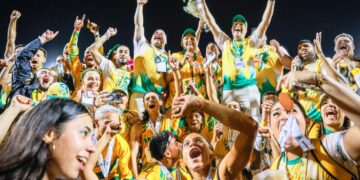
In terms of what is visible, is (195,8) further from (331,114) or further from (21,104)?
(21,104)

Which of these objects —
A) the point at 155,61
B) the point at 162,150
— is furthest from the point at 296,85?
the point at 155,61

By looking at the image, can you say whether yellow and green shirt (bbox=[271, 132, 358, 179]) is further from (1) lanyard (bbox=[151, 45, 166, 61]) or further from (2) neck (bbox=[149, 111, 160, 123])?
(1) lanyard (bbox=[151, 45, 166, 61])

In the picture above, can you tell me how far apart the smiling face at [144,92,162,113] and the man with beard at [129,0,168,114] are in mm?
231

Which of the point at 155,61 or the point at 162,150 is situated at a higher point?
the point at 155,61

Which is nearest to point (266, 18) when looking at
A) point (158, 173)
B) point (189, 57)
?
point (189, 57)

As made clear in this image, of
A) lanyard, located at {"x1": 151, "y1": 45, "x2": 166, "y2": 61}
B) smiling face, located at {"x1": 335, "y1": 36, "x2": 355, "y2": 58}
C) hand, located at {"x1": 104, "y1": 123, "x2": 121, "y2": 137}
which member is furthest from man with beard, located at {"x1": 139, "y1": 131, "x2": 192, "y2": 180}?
smiling face, located at {"x1": 335, "y1": 36, "x2": 355, "y2": 58}

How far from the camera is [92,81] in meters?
5.04

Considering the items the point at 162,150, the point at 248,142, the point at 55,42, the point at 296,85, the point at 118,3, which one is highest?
the point at 118,3

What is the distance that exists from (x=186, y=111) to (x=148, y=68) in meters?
3.45

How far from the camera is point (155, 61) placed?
16.9 ft

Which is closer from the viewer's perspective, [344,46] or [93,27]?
[344,46]

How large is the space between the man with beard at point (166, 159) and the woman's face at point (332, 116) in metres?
1.14

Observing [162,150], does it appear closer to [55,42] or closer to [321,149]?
[321,149]

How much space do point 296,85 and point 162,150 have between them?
1.82 meters
